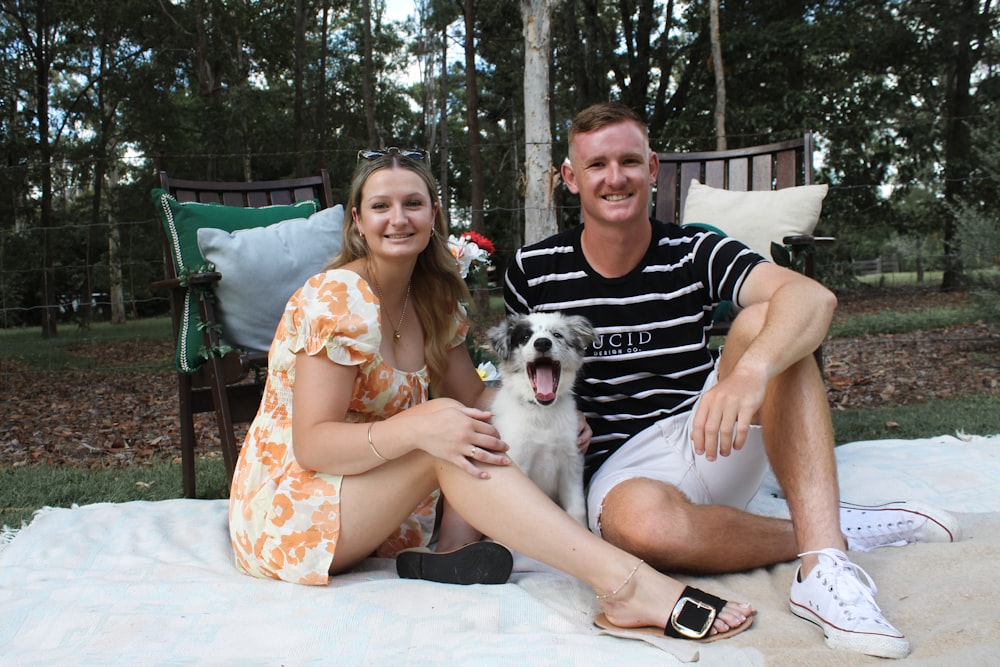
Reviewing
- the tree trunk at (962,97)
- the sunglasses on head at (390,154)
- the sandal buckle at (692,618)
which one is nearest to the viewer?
the sandal buckle at (692,618)

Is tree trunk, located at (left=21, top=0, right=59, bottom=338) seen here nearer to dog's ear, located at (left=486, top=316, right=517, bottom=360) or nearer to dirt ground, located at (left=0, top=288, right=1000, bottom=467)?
dirt ground, located at (left=0, top=288, right=1000, bottom=467)

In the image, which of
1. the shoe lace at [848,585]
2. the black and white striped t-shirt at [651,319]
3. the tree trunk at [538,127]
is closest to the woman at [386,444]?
the shoe lace at [848,585]

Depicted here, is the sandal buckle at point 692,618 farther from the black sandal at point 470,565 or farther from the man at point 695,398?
the black sandal at point 470,565

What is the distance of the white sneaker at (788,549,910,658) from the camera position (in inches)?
62.6

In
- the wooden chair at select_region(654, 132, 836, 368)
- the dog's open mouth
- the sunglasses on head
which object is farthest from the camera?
the wooden chair at select_region(654, 132, 836, 368)

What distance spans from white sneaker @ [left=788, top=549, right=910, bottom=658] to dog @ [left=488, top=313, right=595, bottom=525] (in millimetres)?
843

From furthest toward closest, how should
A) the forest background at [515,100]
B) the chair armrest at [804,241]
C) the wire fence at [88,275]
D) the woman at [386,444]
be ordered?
the forest background at [515,100], the wire fence at [88,275], the chair armrest at [804,241], the woman at [386,444]

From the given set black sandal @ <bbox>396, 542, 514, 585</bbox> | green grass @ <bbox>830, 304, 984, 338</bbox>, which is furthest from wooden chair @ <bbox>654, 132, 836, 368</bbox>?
green grass @ <bbox>830, 304, 984, 338</bbox>

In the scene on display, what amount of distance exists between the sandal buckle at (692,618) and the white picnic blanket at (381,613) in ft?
0.14

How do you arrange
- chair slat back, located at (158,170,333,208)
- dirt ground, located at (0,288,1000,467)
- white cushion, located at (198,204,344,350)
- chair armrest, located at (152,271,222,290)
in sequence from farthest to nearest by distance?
1. dirt ground, located at (0,288,1000,467)
2. chair slat back, located at (158,170,333,208)
3. white cushion, located at (198,204,344,350)
4. chair armrest, located at (152,271,222,290)

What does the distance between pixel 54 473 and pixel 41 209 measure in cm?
956

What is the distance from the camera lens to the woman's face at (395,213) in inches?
85.4

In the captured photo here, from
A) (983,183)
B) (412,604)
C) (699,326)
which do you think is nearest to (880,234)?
(983,183)

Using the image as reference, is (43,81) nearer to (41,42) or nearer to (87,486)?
(41,42)
